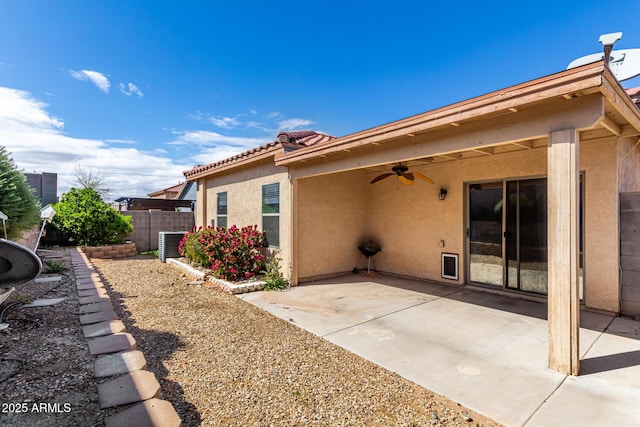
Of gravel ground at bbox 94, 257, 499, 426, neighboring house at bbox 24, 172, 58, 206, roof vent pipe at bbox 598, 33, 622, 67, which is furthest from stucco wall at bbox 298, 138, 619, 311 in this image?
neighboring house at bbox 24, 172, 58, 206

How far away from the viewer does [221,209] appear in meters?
→ 11.3

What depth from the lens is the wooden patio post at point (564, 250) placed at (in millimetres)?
3281

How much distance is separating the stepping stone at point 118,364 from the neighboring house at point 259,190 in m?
4.67

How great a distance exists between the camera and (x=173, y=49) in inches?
410

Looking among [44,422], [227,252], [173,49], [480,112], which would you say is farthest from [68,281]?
[480,112]

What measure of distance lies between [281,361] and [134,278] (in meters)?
6.78

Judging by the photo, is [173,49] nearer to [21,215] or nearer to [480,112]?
[21,215]

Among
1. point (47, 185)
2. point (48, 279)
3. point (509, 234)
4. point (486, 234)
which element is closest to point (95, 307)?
point (48, 279)

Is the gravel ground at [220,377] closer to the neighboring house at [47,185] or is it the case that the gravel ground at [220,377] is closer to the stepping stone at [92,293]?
the stepping stone at [92,293]

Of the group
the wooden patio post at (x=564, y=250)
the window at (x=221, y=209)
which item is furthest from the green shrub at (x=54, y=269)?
the wooden patio post at (x=564, y=250)

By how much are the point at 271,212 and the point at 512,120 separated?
6.12 m

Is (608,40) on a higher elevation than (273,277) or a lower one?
higher

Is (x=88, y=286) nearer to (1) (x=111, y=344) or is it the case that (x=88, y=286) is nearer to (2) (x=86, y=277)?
(2) (x=86, y=277)

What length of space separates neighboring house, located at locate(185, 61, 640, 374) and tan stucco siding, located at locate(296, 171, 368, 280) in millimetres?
31
